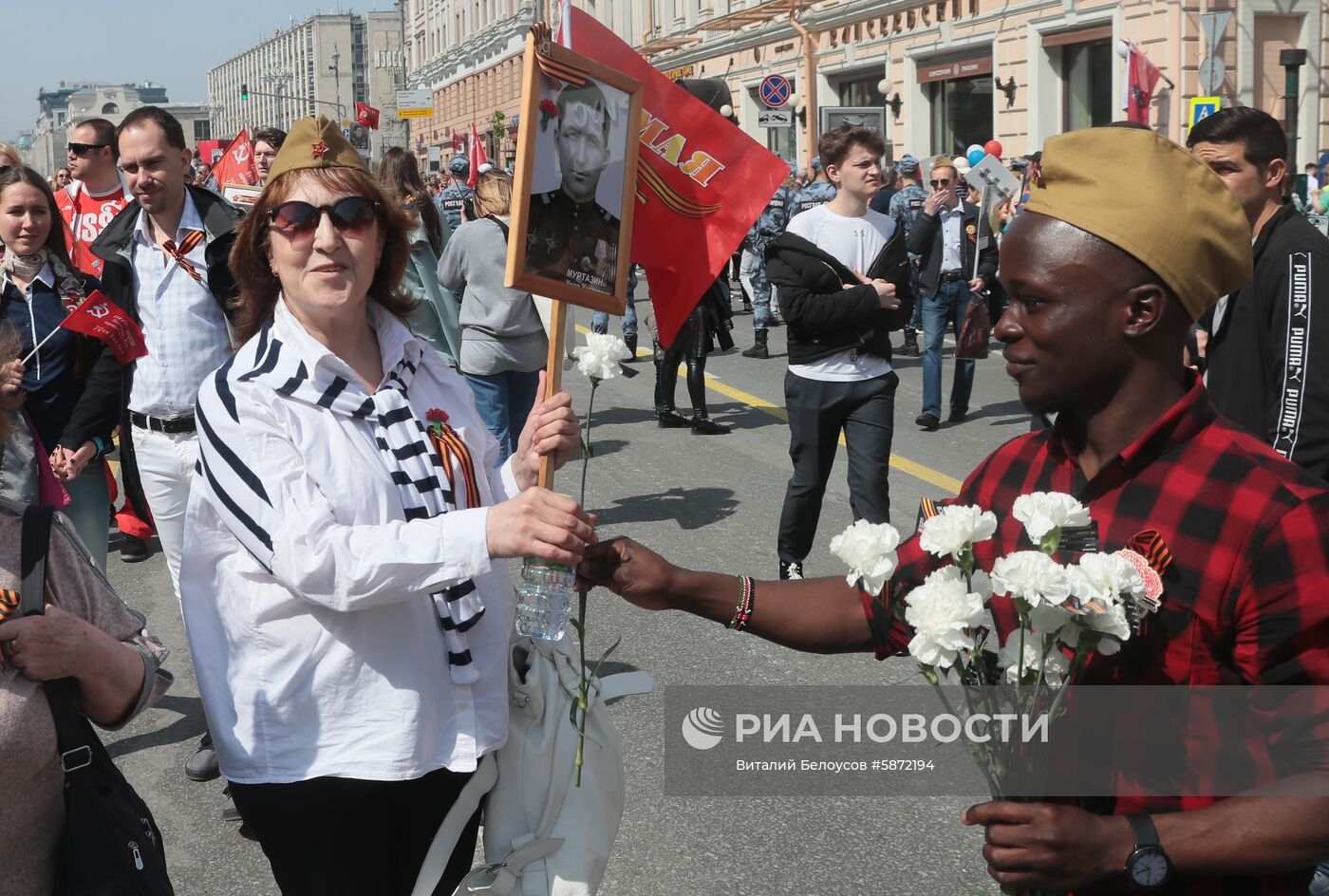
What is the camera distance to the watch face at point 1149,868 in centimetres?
183

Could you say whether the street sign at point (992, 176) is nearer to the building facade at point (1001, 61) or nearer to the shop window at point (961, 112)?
the building facade at point (1001, 61)

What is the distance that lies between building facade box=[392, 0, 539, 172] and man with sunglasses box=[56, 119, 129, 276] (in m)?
43.5

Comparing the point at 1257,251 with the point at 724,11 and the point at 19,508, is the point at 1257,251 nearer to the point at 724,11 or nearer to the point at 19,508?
the point at 19,508

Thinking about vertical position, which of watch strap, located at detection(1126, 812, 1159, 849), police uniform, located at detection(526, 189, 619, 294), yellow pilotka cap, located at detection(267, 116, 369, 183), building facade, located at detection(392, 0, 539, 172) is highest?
building facade, located at detection(392, 0, 539, 172)

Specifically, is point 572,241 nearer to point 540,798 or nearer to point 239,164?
point 540,798

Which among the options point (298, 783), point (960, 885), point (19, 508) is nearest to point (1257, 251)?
point (960, 885)

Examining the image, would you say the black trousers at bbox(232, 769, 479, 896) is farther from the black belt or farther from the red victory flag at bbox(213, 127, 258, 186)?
the red victory flag at bbox(213, 127, 258, 186)

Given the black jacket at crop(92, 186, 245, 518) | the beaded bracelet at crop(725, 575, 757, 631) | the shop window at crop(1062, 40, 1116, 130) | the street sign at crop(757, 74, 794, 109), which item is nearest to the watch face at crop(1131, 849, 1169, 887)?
the beaded bracelet at crop(725, 575, 757, 631)

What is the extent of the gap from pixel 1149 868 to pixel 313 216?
1.88m

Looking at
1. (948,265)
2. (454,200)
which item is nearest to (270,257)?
(948,265)

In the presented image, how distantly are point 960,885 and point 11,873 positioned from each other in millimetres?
2499

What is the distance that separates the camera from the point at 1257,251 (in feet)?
13.6

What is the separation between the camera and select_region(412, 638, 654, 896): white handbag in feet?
8.63

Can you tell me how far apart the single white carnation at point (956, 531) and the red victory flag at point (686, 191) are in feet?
4.49
